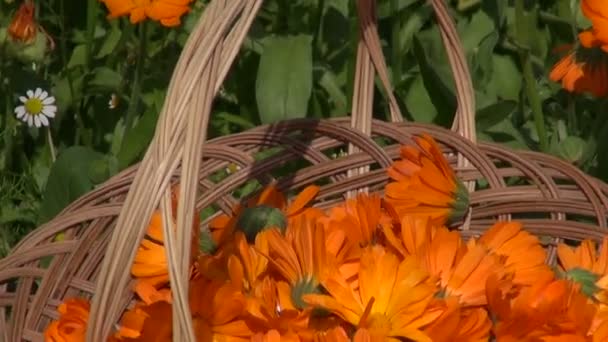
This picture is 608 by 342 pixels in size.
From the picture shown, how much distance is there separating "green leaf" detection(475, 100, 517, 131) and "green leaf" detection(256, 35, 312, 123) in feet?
0.75

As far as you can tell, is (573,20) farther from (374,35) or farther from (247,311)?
(247,311)

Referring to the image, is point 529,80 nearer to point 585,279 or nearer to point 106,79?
point 585,279

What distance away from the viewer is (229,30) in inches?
40.0

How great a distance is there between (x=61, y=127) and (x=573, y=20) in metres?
0.73

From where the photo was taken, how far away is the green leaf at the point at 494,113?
160 cm

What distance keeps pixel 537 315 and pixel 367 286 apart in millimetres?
135

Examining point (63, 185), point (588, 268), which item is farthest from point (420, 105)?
point (588, 268)

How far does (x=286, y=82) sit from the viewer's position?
1.74 metres

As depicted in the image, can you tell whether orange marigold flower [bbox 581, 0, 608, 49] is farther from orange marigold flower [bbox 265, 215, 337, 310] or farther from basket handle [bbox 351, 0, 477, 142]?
orange marigold flower [bbox 265, 215, 337, 310]

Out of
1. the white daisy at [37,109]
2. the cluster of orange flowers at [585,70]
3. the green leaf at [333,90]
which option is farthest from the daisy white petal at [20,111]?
the cluster of orange flowers at [585,70]

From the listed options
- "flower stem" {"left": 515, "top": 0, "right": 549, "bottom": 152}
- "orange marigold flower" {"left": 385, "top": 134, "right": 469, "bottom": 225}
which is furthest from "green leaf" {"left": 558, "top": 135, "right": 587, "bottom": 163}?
"orange marigold flower" {"left": 385, "top": 134, "right": 469, "bottom": 225}

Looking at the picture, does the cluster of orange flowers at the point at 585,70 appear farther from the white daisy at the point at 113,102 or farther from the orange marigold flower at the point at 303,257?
the white daisy at the point at 113,102

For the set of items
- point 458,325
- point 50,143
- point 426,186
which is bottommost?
point 458,325

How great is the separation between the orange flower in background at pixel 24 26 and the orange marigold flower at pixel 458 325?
0.82 meters
